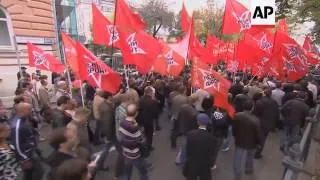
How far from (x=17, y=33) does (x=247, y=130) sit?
1394cm

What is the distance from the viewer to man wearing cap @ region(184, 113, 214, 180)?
591 cm

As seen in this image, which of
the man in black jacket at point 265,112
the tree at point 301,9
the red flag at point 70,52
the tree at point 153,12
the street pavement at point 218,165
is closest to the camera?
the street pavement at point 218,165

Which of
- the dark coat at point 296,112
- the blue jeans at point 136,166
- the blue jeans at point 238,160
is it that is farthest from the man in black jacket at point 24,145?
the dark coat at point 296,112

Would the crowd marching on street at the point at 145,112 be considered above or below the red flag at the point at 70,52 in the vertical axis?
below

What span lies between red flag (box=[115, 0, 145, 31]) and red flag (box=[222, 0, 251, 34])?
3.37 metres

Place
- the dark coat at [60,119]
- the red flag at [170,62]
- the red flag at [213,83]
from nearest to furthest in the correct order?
the dark coat at [60,119], the red flag at [213,83], the red flag at [170,62]

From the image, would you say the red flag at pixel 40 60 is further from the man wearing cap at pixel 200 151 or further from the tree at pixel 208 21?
the tree at pixel 208 21

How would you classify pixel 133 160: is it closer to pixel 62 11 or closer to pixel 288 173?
pixel 288 173

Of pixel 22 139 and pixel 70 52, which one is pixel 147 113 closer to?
pixel 70 52

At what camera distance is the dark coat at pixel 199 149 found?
5.91 metres

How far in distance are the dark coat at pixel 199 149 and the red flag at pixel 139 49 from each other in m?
3.91

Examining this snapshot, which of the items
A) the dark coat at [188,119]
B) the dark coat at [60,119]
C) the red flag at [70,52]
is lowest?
the dark coat at [188,119]

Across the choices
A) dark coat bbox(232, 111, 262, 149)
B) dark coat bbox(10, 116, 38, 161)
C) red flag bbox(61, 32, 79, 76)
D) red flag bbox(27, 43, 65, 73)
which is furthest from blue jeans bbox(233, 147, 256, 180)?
red flag bbox(27, 43, 65, 73)

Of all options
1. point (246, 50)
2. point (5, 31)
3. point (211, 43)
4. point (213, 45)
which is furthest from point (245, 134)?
point (5, 31)
